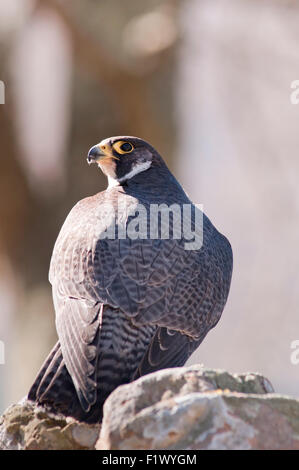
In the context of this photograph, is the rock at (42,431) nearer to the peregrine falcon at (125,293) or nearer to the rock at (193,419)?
the peregrine falcon at (125,293)

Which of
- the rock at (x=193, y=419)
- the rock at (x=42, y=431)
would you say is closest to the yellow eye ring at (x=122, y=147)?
the rock at (x=42, y=431)

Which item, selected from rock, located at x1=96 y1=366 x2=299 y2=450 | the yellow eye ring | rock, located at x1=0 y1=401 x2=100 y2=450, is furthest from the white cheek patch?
rock, located at x1=96 y1=366 x2=299 y2=450

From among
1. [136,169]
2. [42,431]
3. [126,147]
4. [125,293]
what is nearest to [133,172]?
[136,169]

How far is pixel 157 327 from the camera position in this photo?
5887 millimetres

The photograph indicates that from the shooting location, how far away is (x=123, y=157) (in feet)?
24.8

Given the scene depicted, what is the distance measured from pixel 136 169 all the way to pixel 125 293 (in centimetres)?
198

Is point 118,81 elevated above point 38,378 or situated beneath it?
elevated above

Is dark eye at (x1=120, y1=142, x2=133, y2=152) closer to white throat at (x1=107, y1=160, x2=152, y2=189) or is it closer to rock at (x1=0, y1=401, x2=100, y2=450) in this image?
white throat at (x1=107, y1=160, x2=152, y2=189)

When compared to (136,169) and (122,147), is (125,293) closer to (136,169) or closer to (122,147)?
(136,169)

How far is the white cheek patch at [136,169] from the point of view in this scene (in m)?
7.50

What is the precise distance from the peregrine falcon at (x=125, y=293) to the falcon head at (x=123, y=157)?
20.1 inches

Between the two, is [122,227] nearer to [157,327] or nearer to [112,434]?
[157,327]
